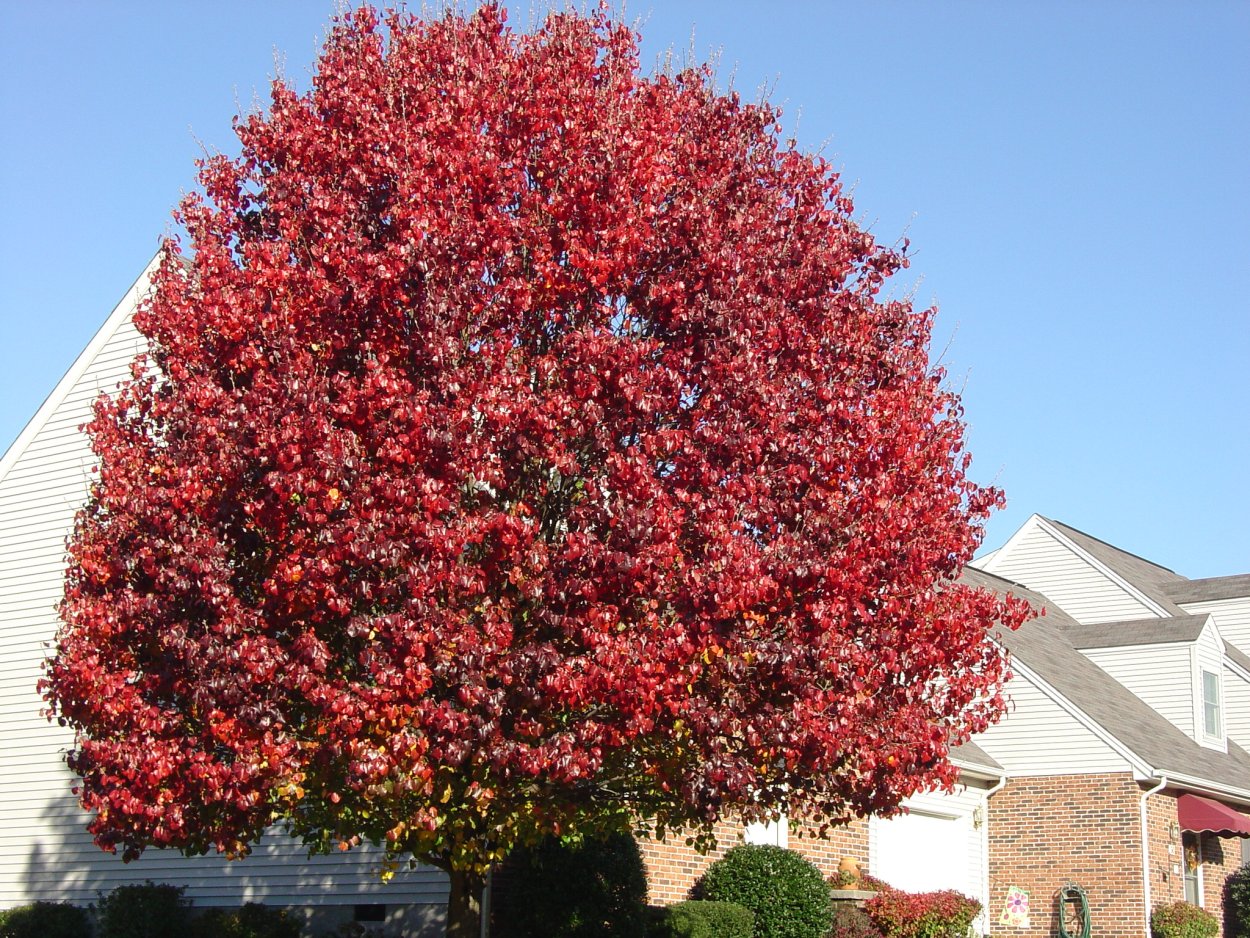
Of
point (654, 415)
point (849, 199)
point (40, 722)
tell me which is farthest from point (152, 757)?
point (40, 722)

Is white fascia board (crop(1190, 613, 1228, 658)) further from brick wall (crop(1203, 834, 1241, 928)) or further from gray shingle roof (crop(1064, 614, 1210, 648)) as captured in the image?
brick wall (crop(1203, 834, 1241, 928))

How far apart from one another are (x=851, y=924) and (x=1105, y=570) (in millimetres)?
19674

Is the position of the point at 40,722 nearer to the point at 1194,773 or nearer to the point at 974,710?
the point at 974,710

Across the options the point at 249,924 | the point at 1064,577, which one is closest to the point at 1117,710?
the point at 1064,577

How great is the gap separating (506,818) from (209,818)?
2.28m

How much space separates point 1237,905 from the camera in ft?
93.5

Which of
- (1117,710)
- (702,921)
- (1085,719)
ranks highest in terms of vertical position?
(1117,710)

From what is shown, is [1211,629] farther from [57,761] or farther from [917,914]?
[57,761]

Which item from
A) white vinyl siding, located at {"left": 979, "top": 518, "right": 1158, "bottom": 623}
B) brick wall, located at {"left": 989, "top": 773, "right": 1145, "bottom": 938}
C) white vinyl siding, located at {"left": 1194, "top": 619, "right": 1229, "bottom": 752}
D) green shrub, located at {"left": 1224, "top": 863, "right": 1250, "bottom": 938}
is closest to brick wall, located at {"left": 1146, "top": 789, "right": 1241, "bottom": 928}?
green shrub, located at {"left": 1224, "top": 863, "right": 1250, "bottom": 938}

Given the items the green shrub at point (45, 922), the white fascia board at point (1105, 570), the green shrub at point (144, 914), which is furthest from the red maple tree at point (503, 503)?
the white fascia board at point (1105, 570)

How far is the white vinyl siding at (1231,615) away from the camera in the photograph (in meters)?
38.4

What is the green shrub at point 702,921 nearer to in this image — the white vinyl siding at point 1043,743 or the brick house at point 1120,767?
the brick house at point 1120,767

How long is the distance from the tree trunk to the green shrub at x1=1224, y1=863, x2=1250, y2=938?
2212cm

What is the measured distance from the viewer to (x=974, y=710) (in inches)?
459
